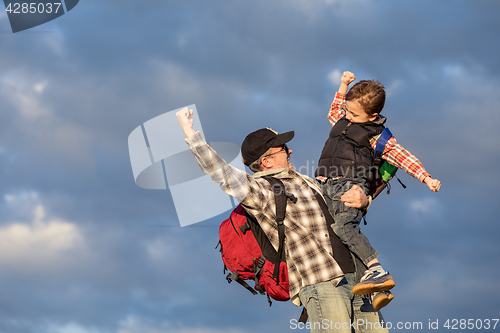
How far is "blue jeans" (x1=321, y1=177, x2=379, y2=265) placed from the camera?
5.44 metres

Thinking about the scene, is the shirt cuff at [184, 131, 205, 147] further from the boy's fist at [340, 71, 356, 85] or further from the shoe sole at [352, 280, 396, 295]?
the boy's fist at [340, 71, 356, 85]

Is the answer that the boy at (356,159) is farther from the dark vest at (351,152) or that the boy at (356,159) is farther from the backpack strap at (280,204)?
the backpack strap at (280,204)

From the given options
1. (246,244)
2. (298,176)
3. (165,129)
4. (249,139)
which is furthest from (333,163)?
(165,129)

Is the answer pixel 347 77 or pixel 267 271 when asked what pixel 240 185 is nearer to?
pixel 267 271

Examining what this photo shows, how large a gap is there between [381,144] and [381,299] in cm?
220

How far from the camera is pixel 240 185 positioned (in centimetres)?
504

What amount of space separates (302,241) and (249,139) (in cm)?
167

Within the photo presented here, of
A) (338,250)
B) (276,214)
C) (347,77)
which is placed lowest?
(338,250)

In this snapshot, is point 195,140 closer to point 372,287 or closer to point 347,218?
point 347,218

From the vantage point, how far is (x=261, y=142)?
617cm

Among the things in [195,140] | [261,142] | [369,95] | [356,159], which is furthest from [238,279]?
[369,95]

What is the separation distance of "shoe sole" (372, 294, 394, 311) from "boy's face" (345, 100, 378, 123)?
2.52 meters

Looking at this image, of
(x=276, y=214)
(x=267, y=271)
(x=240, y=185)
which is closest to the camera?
(x=240, y=185)

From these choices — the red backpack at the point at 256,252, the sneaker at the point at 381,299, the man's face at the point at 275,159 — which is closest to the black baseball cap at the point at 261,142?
the man's face at the point at 275,159
